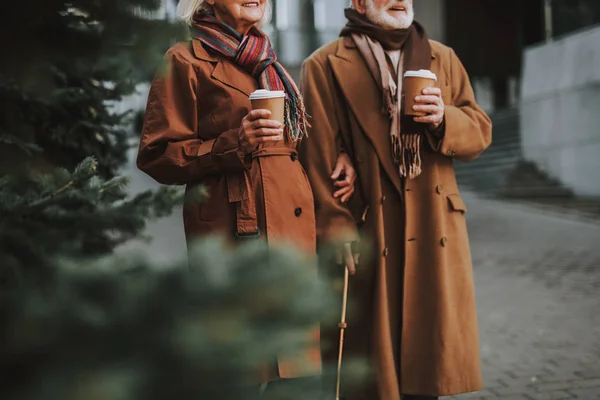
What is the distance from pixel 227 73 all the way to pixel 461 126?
1.06 meters

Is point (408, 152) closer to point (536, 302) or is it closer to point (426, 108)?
point (426, 108)

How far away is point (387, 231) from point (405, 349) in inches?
21.1

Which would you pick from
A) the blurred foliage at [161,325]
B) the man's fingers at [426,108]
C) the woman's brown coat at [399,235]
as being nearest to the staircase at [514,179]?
the woman's brown coat at [399,235]

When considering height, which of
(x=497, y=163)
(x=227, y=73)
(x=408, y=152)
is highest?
(x=227, y=73)

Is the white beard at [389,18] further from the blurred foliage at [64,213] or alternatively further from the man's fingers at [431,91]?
the blurred foliage at [64,213]

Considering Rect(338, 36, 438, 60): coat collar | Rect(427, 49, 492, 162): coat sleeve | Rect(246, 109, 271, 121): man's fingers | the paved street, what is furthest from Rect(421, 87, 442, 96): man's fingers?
the paved street

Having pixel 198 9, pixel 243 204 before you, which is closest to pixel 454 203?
pixel 243 204

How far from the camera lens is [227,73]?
2.68m

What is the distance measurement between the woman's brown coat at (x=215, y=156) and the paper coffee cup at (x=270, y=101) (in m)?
0.22

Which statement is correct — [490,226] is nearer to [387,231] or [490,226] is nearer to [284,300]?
[387,231]

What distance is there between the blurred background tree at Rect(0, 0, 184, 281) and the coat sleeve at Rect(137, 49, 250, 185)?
520 millimetres

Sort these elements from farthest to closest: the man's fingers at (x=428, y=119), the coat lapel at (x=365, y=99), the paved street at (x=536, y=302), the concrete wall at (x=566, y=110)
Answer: the concrete wall at (x=566, y=110) → the paved street at (x=536, y=302) → the coat lapel at (x=365, y=99) → the man's fingers at (x=428, y=119)

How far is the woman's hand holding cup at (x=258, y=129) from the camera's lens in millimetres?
2350

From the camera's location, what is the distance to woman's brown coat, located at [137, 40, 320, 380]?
8.43ft
